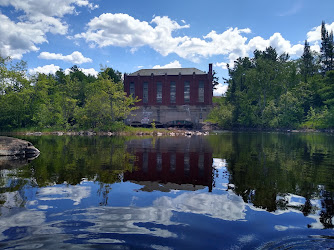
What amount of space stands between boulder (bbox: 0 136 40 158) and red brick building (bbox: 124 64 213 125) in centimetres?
5597

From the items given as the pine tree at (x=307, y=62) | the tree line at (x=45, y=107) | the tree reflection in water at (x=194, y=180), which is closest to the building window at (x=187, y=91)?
the tree line at (x=45, y=107)

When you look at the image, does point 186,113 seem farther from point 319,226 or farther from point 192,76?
point 319,226

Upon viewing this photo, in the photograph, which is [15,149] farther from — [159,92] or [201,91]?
[201,91]

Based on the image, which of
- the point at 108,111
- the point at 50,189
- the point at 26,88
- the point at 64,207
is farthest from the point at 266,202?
the point at 26,88

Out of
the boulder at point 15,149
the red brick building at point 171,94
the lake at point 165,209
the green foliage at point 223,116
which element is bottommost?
the lake at point 165,209

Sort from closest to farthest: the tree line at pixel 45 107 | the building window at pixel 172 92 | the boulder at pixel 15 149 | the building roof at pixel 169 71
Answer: the boulder at pixel 15 149
the tree line at pixel 45 107
the building roof at pixel 169 71
the building window at pixel 172 92

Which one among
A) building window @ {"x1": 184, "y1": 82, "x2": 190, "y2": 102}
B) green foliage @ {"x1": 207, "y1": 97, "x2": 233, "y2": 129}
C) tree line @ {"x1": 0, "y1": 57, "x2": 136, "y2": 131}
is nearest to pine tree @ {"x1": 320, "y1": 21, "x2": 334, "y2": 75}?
green foliage @ {"x1": 207, "y1": 97, "x2": 233, "y2": 129}

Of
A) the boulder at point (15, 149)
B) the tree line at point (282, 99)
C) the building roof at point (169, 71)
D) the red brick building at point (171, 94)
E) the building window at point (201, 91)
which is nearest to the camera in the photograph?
the boulder at point (15, 149)

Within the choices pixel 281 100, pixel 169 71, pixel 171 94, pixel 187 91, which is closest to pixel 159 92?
pixel 171 94

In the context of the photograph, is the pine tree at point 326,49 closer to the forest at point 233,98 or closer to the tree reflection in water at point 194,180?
the forest at point 233,98

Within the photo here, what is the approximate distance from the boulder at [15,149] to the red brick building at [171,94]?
56.0 meters

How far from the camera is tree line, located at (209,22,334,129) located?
63875 mm

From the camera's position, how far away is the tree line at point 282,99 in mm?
63875

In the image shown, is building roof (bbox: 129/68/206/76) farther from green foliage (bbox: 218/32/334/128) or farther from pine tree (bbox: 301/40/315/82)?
pine tree (bbox: 301/40/315/82)
